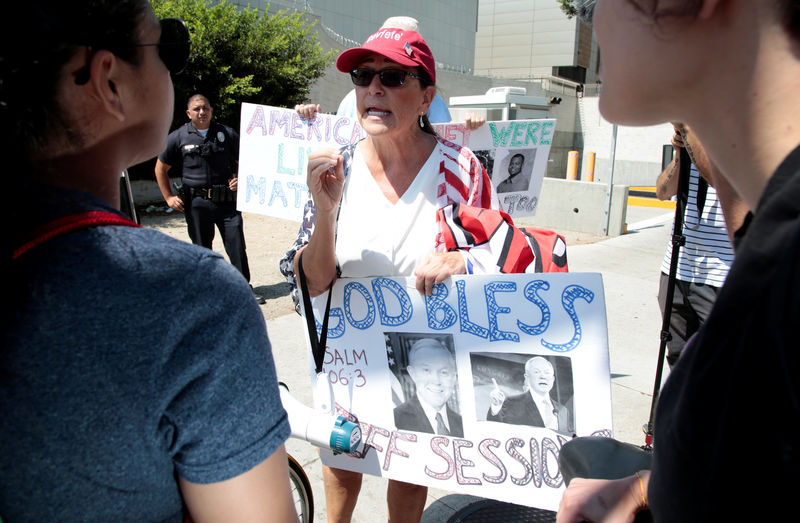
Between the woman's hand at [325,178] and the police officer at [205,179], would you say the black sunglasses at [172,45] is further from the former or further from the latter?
the police officer at [205,179]

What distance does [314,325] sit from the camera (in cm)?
198

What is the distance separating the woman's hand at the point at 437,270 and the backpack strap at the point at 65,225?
1.12 meters

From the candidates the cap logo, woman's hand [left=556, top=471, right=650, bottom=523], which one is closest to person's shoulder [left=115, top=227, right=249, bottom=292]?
woman's hand [left=556, top=471, right=650, bottom=523]

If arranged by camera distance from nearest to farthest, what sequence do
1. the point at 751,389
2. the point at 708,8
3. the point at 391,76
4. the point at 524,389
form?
the point at 751,389 < the point at 708,8 < the point at 524,389 < the point at 391,76

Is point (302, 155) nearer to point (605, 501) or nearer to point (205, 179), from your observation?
point (205, 179)

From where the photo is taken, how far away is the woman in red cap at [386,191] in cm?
192

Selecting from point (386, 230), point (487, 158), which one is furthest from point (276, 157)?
point (386, 230)

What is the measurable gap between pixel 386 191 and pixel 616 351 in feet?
10.4

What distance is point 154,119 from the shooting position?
95 centimetres

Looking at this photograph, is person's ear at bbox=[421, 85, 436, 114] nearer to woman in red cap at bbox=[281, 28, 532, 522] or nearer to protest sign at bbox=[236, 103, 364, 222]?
woman in red cap at bbox=[281, 28, 532, 522]

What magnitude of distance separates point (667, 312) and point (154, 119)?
253 centimetres

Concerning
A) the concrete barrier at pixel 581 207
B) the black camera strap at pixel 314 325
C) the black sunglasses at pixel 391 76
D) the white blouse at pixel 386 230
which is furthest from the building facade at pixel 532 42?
the black camera strap at pixel 314 325

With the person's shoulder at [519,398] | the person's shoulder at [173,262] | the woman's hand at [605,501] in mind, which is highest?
the person's shoulder at [173,262]

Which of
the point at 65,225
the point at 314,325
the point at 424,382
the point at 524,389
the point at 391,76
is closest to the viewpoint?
the point at 65,225
